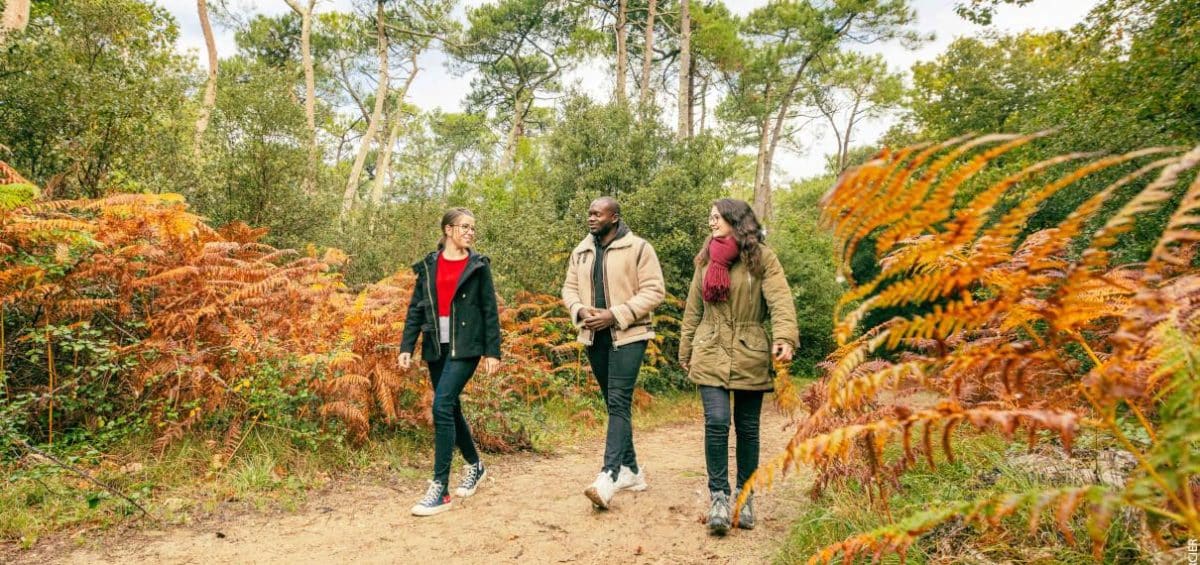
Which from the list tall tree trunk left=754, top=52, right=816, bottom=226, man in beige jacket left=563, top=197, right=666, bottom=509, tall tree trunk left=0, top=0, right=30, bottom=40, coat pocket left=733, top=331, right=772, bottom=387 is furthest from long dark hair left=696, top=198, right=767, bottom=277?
tall tree trunk left=754, top=52, right=816, bottom=226

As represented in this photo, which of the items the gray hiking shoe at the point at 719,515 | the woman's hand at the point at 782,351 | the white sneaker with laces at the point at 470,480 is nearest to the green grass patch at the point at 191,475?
the white sneaker with laces at the point at 470,480

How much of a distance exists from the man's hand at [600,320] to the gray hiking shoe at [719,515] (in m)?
1.33

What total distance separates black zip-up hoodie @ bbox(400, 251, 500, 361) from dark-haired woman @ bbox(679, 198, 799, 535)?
4.94ft

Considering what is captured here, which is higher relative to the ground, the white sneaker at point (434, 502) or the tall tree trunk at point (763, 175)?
the tall tree trunk at point (763, 175)

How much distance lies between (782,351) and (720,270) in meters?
0.63

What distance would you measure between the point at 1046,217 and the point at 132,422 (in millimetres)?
15879

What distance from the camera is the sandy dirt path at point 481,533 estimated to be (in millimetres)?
3617

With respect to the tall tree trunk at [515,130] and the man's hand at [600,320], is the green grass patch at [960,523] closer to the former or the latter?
the man's hand at [600,320]

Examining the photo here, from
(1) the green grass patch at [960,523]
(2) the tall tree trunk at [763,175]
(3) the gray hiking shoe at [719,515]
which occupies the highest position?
(2) the tall tree trunk at [763,175]

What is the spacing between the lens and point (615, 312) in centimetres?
444

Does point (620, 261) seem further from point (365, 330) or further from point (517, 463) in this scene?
point (365, 330)

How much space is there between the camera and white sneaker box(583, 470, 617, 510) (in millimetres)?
4184

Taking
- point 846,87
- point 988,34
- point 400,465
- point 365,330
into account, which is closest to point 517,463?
point 400,465

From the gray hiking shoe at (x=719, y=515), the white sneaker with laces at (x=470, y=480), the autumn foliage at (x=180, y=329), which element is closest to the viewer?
the gray hiking shoe at (x=719, y=515)
